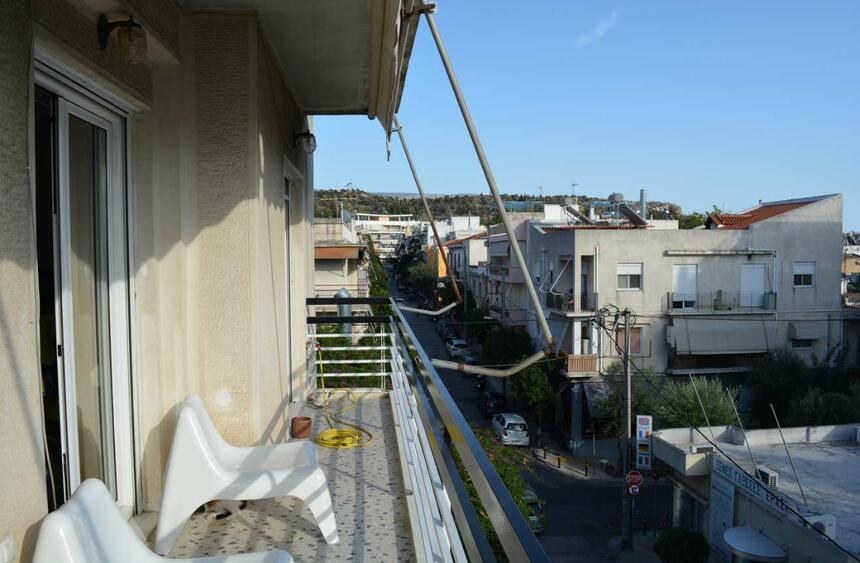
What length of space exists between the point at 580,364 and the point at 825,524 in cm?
1192

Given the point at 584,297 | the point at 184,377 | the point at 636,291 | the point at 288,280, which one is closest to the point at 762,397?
the point at 636,291

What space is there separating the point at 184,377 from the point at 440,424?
174 cm

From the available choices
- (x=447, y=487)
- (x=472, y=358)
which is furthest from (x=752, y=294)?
(x=447, y=487)

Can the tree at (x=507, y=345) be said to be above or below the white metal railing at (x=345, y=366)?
below

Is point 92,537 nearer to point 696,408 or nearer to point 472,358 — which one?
point 696,408

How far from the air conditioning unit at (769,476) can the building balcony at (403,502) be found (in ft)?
35.3

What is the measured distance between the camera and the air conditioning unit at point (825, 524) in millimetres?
10508

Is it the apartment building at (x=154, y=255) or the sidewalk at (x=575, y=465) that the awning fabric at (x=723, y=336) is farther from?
the apartment building at (x=154, y=255)

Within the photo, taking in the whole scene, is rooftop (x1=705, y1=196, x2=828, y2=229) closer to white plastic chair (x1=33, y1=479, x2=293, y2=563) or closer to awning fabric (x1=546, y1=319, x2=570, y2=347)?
awning fabric (x1=546, y1=319, x2=570, y2=347)

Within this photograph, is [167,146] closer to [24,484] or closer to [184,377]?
[184,377]

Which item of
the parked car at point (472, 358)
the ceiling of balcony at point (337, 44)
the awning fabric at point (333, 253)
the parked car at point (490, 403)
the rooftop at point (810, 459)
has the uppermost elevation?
the ceiling of balcony at point (337, 44)

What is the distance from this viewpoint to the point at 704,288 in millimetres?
23266

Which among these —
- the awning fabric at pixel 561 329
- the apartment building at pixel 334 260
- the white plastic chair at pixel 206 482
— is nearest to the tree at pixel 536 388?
the awning fabric at pixel 561 329

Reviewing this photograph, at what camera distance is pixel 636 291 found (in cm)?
2291
